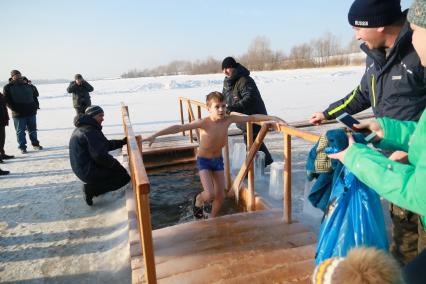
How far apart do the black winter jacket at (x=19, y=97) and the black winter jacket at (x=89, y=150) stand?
395 centimetres

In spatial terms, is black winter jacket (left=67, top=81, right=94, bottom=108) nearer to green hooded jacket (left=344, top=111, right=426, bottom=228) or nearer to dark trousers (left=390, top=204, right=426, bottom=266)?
dark trousers (left=390, top=204, right=426, bottom=266)

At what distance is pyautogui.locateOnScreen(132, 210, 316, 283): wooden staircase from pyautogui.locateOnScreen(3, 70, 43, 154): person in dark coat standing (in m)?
6.09

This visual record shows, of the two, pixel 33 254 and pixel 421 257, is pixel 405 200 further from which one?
pixel 33 254

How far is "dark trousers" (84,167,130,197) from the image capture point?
4.46 m

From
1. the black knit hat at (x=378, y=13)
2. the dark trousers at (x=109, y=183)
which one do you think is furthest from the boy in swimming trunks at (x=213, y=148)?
the black knit hat at (x=378, y=13)

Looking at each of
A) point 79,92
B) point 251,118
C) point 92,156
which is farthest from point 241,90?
point 79,92

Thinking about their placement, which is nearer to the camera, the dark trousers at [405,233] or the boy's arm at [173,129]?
the dark trousers at [405,233]

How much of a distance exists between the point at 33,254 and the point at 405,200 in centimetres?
351

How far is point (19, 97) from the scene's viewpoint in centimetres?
737

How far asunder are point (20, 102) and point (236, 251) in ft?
22.5

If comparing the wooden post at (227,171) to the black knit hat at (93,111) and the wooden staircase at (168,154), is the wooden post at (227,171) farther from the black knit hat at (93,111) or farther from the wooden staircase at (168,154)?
the wooden staircase at (168,154)

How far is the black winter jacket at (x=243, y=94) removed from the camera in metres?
4.94

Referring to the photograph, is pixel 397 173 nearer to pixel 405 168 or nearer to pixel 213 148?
pixel 405 168

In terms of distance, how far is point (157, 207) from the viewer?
4684mm
